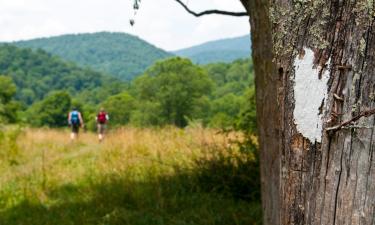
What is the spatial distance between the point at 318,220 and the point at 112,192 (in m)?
6.92

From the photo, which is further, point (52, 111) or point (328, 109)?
point (52, 111)

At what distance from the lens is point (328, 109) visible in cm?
170

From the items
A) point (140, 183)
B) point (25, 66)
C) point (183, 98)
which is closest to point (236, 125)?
point (140, 183)

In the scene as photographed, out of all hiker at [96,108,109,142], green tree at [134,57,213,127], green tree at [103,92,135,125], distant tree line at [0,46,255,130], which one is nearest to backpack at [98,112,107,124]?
hiker at [96,108,109,142]

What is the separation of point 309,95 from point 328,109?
6 cm

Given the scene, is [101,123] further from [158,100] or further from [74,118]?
[158,100]

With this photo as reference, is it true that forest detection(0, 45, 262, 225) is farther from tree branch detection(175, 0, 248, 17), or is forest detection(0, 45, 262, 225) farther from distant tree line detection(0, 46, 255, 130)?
distant tree line detection(0, 46, 255, 130)

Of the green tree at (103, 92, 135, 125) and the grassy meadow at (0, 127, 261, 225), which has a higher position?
the grassy meadow at (0, 127, 261, 225)

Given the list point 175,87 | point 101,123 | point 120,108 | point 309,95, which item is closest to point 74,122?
point 101,123

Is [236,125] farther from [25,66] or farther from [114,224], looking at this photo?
[25,66]

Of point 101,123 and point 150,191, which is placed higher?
point 150,191

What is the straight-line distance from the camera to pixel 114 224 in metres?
7.11

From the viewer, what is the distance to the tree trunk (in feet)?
5.48

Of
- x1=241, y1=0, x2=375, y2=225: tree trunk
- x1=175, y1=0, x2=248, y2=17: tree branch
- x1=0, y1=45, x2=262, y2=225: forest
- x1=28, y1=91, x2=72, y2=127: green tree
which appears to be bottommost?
x1=28, y1=91, x2=72, y2=127: green tree
